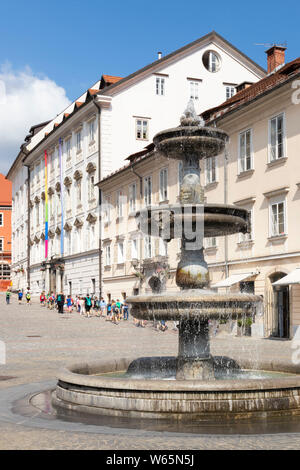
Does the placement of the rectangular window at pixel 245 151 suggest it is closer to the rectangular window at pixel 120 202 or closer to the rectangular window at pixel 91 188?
the rectangular window at pixel 120 202

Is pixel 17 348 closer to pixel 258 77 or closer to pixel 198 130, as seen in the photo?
pixel 198 130

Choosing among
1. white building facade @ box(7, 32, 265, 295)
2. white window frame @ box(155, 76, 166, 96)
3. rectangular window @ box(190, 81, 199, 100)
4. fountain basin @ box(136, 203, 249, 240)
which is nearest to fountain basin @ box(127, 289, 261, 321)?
fountain basin @ box(136, 203, 249, 240)

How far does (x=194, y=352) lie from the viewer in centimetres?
934

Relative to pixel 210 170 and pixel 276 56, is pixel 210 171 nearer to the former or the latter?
pixel 210 170

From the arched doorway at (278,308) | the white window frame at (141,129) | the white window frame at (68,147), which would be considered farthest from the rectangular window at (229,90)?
the arched doorway at (278,308)

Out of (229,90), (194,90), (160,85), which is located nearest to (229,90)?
(229,90)

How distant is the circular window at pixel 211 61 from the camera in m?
47.1

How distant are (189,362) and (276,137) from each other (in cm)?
1869

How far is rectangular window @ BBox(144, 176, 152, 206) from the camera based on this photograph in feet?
124

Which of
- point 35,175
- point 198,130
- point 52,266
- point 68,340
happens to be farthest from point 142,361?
point 35,175

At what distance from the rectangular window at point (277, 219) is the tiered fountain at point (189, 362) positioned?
49.8ft

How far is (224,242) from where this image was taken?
29.8 metres
